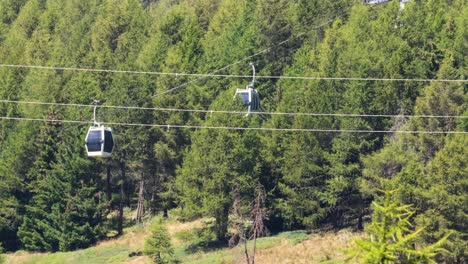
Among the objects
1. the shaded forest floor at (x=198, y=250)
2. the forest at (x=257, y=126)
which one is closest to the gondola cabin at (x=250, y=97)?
the forest at (x=257, y=126)

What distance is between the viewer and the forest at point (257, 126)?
63406 millimetres

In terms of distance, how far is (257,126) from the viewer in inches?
2872

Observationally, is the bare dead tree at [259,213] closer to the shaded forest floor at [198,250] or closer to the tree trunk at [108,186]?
the shaded forest floor at [198,250]

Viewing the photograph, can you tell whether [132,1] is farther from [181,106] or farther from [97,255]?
[97,255]

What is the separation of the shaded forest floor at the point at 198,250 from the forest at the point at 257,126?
4.62 feet

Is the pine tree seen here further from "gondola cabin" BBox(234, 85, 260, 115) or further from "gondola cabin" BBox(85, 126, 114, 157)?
"gondola cabin" BBox(85, 126, 114, 157)

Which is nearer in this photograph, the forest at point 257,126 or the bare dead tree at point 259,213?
the forest at point 257,126

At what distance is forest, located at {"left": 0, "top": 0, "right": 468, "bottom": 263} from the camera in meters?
63.4

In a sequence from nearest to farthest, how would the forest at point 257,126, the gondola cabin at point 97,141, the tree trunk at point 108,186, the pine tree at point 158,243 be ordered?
the gondola cabin at point 97,141, the forest at point 257,126, the pine tree at point 158,243, the tree trunk at point 108,186

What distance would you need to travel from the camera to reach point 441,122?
208 feet

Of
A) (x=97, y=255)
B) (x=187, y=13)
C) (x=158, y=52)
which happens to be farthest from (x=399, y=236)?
(x=187, y=13)

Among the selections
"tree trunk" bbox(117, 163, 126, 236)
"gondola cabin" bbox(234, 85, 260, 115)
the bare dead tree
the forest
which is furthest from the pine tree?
"gondola cabin" bbox(234, 85, 260, 115)

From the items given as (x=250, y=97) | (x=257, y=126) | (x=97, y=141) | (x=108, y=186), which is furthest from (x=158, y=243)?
(x=97, y=141)

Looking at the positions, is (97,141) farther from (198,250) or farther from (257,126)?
(257,126)
